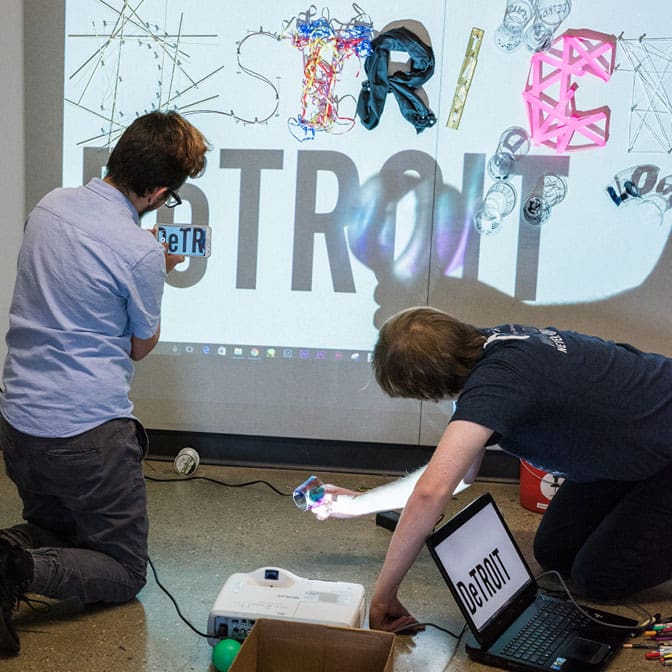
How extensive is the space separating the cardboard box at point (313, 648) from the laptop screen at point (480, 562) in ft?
0.73

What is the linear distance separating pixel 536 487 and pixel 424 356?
4.21ft

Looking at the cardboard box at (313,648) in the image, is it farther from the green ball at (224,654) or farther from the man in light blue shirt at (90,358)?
the man in light blue shirt at (90,358)

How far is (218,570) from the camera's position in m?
2.43

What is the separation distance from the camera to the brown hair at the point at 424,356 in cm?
192

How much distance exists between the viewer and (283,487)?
3234 millimetres

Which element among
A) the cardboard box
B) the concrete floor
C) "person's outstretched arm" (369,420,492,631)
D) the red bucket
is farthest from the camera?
the red bucket

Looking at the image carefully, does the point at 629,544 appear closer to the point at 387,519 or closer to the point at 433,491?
the point at 433,491

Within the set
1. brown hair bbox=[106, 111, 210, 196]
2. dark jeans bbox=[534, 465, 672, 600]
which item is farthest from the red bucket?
brown hair bbox=[106, 111, 210, 196]

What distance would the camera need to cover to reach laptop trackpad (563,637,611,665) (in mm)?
1885

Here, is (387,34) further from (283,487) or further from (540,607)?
(540,607)

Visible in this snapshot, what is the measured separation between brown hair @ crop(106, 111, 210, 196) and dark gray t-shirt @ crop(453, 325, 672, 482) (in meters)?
0.84

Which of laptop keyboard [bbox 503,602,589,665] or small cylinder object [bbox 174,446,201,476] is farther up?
laptop keyboard [bbox 503,602,589,665]

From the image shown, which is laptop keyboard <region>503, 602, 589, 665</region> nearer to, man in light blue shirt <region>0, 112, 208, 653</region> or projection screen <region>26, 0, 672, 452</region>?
man in light blue shirt <region>0, 112, 208, 653</region>

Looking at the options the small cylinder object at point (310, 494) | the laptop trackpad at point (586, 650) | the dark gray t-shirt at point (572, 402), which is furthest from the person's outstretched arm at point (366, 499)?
the laptop trackpad at point (586, 650)
